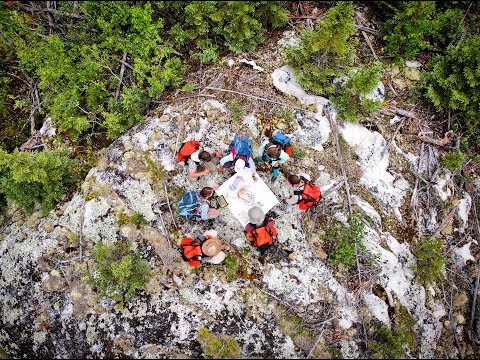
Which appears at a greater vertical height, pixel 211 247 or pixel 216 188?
pixel 216 188

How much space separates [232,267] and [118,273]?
204cm

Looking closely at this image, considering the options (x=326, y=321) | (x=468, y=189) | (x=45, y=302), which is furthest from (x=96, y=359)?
(x=468, y=189)

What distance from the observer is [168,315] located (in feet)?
19.9

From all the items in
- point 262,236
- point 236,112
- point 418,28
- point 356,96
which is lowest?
point 262,236

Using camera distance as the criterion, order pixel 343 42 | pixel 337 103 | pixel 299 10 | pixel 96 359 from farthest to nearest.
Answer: pixel 299 10 → pixel 337 103 → pixel 343 42 → pixel 96 359

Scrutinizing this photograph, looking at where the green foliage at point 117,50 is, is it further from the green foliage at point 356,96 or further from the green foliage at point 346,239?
the green foliage at point 346,239

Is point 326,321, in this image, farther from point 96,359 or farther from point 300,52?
point 300,52

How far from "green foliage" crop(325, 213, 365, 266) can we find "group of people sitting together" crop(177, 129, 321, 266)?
721 millimetres

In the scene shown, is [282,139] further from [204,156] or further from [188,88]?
[188,88]

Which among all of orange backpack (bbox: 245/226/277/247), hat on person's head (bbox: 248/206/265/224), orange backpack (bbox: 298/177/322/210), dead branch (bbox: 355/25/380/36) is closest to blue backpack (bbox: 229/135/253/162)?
hat on person's head (bbox: 248/206/265/224)

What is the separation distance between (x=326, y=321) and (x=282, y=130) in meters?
3.84

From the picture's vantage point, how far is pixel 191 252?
610cm

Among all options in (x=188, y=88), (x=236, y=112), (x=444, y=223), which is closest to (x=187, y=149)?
(x=236, y=112)

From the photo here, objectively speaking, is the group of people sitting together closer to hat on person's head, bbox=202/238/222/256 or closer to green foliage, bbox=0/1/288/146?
hat on person's head, bbox=202/238/222/256
